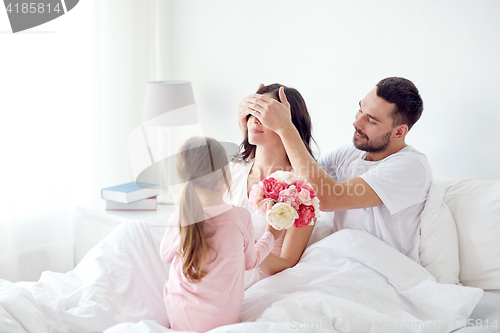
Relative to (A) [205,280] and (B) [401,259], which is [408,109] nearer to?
(B) [401,259]

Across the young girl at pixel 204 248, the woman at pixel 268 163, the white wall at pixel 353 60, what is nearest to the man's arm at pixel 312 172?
the woman at pixel 268 163

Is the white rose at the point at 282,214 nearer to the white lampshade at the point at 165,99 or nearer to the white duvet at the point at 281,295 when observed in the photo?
the white duvet at the point at 281,295

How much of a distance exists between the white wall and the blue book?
1.95 ft

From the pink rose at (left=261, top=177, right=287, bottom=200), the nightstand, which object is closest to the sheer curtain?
the nightstand

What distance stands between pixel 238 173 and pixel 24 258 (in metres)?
1.36

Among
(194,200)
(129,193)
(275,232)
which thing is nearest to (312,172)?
(275,232)

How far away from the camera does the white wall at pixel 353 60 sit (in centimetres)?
181

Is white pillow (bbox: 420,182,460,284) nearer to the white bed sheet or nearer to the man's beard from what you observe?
the white bed sheet

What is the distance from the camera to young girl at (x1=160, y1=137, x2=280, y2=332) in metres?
1.13

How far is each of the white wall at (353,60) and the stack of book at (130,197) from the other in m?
0.60

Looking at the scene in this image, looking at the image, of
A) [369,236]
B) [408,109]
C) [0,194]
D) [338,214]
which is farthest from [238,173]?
[0,194]

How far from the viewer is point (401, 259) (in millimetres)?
1535

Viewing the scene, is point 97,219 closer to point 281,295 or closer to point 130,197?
point 130,197

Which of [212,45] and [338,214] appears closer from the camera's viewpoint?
[338,214]
